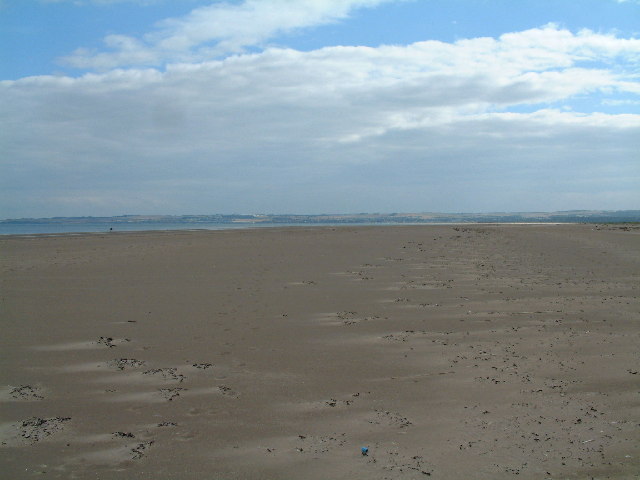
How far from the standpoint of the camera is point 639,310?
9.79m

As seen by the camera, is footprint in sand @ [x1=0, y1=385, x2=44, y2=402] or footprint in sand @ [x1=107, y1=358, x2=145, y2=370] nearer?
footprint in sand @ [x1=0, y1=385, x2=44, y2=402]

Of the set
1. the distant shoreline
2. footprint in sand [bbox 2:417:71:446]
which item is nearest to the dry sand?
footprint in sand [bbox 2:417:71:446]

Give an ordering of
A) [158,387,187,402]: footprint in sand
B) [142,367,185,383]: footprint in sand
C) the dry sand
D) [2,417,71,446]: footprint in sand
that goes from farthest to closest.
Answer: [142,367,185,383]: footprint in sand
[158,387,187,402]: footprint in sand
[2,417,71,446]: footprint in sand
the dry sand

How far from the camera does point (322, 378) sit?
6.50m

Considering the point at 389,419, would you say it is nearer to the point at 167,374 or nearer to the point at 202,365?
the point at 202,365

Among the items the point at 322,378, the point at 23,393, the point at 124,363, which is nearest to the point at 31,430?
the point at 23,393

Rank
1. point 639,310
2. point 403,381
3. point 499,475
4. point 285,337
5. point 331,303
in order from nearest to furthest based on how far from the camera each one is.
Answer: point 499,475
point 403,381
point 285,337
point 639,310
point 331,303

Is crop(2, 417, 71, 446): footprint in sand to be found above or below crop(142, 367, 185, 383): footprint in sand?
below

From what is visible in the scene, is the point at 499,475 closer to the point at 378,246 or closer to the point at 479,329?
the point at 479,329

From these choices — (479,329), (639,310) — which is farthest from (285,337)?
(639,310)

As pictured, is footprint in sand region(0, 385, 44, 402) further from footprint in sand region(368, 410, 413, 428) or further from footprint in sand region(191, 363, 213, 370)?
footprint in sand region(368, 410, 413, 428)

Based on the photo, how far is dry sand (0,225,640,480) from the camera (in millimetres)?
4469

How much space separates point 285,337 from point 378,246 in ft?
48.2

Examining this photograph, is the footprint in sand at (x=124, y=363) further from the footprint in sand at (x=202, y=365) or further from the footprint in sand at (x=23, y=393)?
the footprint in sand at (x=23, y=393)
